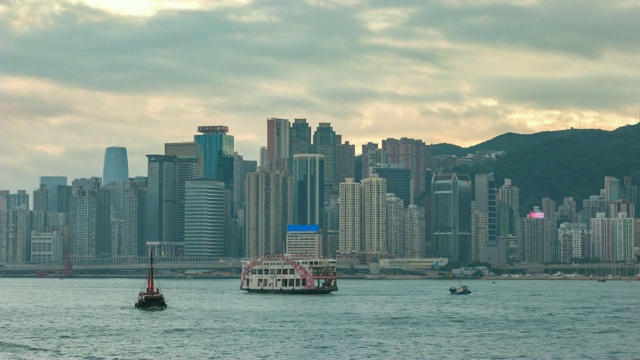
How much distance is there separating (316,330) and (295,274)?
6909 centimetres

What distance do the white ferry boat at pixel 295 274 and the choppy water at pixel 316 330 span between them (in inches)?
448

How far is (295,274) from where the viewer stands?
7382 inches

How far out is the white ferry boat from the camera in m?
186

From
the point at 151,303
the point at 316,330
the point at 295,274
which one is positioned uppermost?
the point at 295,274

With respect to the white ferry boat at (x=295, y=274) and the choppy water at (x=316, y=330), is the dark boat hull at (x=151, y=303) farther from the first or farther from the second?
the white ferry boat at (x=295, y=274)

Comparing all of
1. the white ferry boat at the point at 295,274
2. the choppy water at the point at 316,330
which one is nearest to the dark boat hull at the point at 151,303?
the choppy water at the point at 316,330

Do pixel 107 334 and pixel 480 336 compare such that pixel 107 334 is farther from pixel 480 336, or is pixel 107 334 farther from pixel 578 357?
pixel 578 357

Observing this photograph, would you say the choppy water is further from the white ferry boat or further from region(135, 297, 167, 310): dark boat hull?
the white ferry boat

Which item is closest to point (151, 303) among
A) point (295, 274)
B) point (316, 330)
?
point (316, 330)

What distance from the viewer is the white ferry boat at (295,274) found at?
18638 cm

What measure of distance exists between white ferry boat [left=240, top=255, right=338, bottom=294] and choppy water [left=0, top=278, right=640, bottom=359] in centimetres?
1139

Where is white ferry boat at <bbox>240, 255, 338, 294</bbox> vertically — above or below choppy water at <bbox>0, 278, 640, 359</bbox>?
above

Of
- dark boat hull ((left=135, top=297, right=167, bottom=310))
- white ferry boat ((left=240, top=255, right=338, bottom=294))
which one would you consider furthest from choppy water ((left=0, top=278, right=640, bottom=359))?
white ferry boat ((left=240, top=255, right=338, bottom=294))

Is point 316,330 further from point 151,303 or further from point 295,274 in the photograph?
point 295,274
